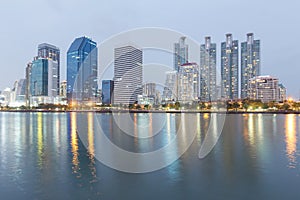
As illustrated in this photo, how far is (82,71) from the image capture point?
164 m

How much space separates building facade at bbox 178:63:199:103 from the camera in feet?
342

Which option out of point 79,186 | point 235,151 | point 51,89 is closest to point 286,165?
point 235,151

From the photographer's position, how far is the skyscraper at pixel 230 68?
17288 cm

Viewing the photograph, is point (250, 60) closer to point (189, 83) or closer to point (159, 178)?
point (189, 83)

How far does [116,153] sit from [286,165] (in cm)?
871

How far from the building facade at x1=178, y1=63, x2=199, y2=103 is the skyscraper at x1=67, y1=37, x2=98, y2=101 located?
66622 millimetres

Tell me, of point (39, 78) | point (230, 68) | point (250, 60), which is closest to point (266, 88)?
point (230, 68)

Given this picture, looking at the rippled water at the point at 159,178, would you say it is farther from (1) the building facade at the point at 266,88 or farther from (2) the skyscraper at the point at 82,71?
(1) the building facade at the point at 266,88

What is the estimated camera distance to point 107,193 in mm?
7754

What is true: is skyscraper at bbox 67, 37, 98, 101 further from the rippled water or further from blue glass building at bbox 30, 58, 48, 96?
the rippled water

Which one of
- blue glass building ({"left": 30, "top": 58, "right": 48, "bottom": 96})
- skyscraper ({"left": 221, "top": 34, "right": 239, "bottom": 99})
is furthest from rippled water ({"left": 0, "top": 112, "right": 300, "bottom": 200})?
blue glass building ({"left": 30, "top": 58, "right": 48, "bottom": 96})

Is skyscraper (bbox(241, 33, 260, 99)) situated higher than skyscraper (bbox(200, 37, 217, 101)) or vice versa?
skyscraper (bbox(241, 33, 260, 99))

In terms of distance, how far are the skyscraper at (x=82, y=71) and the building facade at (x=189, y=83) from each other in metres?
66.6

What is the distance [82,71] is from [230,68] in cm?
10348
